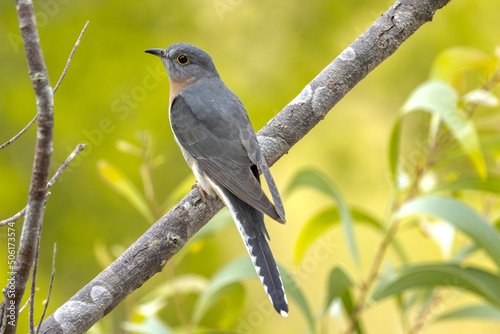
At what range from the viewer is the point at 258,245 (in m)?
2.19

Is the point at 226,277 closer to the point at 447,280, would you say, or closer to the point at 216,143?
the point at 216,143

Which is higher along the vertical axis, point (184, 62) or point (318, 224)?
point (184, 62)

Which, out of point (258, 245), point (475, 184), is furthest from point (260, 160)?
point (475, 184)

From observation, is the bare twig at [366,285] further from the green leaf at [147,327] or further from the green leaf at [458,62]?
the green leaf at [147,327]

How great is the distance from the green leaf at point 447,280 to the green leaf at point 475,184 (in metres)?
0.42

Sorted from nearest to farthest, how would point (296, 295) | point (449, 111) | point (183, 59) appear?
1. point (449, 111)
2. point (296, 295)
3. point (183, 59)

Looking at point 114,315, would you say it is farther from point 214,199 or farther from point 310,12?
point 310,12

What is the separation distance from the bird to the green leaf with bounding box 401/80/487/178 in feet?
2.53

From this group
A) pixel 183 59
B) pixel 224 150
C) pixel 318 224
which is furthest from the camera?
pixel 183 59

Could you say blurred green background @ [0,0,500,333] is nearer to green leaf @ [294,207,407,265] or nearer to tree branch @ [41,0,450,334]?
green leaf @ [294,207,407,265]

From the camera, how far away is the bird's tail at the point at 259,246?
1964 mm

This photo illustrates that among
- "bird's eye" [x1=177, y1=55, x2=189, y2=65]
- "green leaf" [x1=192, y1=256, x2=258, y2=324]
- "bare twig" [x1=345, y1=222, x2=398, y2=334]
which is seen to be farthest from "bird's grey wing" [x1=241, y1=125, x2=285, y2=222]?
"bird's eye" [x1=177, y1=55, x2=189, y2=65]

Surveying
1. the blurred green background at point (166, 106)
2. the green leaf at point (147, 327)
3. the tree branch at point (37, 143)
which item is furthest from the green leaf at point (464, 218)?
the blurred green background at point (166, 106)

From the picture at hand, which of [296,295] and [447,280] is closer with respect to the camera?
[447,280]
